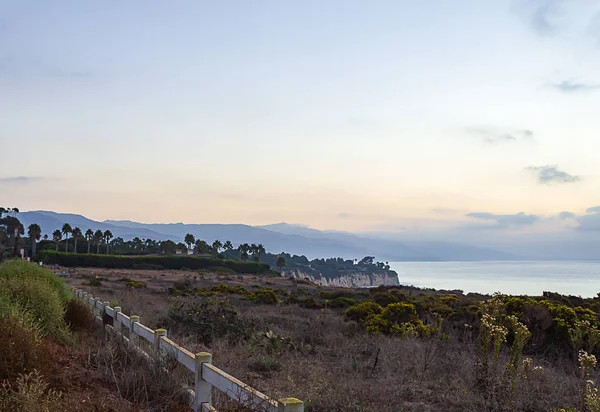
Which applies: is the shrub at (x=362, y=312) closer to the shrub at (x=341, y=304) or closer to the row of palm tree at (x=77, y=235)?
the shrub at (x=341, y=304)

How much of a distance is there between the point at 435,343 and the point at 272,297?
16430mm

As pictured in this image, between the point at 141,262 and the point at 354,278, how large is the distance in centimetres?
9485

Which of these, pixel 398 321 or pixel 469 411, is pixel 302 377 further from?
pixel 398 321

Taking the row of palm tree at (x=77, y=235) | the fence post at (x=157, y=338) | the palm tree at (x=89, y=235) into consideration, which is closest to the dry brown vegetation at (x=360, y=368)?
the fence post at (x=157, y=338)

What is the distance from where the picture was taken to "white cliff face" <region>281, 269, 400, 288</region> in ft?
485

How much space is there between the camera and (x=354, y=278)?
541 feet

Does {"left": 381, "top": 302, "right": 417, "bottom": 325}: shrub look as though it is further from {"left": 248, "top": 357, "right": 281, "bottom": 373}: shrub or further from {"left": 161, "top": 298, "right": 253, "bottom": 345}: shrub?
{"left": 248, "top": 357, "right": 281, "bottom": 373}: shrub

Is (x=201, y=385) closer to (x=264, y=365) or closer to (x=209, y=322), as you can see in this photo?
(x=264, y=365)

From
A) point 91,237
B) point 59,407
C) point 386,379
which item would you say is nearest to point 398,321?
point 386,379

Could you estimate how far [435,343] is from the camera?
1298 cm

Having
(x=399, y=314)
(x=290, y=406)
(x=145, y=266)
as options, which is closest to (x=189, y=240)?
(x=145, y=266)

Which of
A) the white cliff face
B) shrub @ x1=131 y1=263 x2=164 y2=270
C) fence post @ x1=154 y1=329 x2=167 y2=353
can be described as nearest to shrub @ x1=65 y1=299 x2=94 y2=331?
fence post @ x1=154 y1=329 x2=167 y2=353

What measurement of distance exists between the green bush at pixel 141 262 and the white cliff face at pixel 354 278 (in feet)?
169

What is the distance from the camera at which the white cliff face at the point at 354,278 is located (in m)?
148
